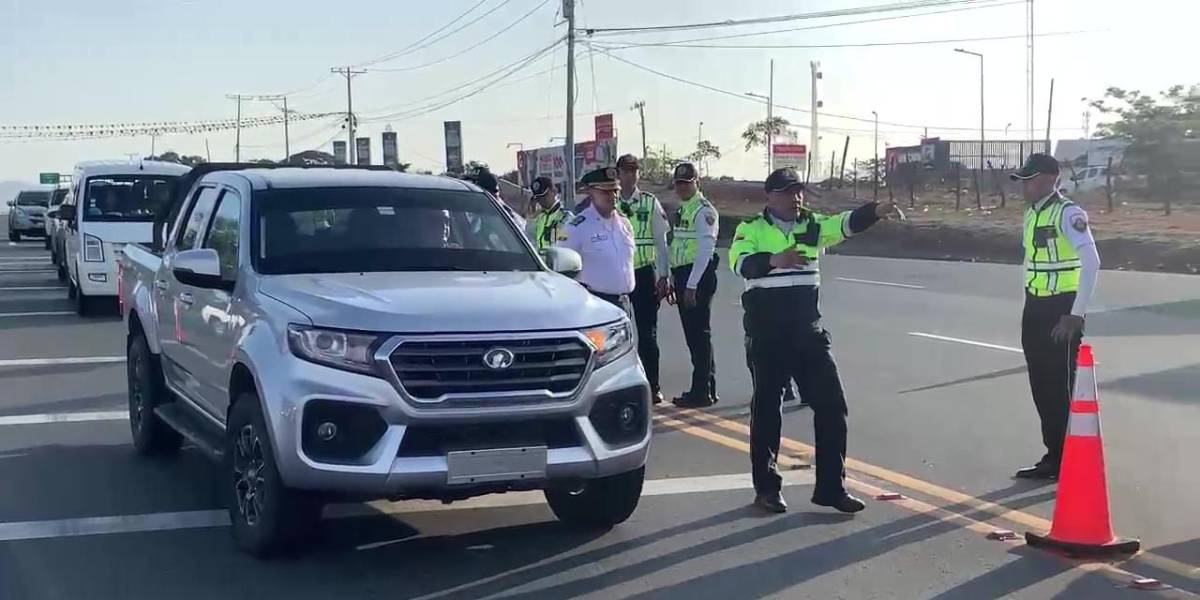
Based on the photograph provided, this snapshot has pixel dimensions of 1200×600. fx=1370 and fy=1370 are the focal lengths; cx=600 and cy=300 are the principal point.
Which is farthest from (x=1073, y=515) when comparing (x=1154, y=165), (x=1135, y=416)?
(x=1154, y=165)

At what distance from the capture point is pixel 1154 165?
133ft

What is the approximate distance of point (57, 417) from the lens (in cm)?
1050

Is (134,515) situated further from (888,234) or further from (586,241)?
(888,234)

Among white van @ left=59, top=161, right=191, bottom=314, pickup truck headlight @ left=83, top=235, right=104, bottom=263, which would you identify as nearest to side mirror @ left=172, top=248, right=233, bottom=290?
white van @ left=59, top=161, right=191, bottom=314

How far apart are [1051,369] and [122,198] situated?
1457 cm

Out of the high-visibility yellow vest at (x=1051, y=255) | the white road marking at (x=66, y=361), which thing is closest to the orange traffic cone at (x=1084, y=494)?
the high-visibility yellow vest at (x=1051, y=255)

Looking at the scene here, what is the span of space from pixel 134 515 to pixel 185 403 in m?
0.92

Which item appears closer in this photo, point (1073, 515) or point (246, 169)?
point (1073, 515)

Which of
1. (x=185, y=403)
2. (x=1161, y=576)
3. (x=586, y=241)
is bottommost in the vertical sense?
(x=1161, y=576)

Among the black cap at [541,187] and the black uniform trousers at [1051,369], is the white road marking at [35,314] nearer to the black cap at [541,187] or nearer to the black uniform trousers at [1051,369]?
the black cap at [541,187]

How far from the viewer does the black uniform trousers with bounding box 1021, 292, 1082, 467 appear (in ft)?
26.0

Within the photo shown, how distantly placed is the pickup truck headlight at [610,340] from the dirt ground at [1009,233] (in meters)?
22.2

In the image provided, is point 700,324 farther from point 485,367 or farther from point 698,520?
point 485,367

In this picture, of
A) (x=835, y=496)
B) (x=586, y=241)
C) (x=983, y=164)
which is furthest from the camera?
(x=983, y=164)
